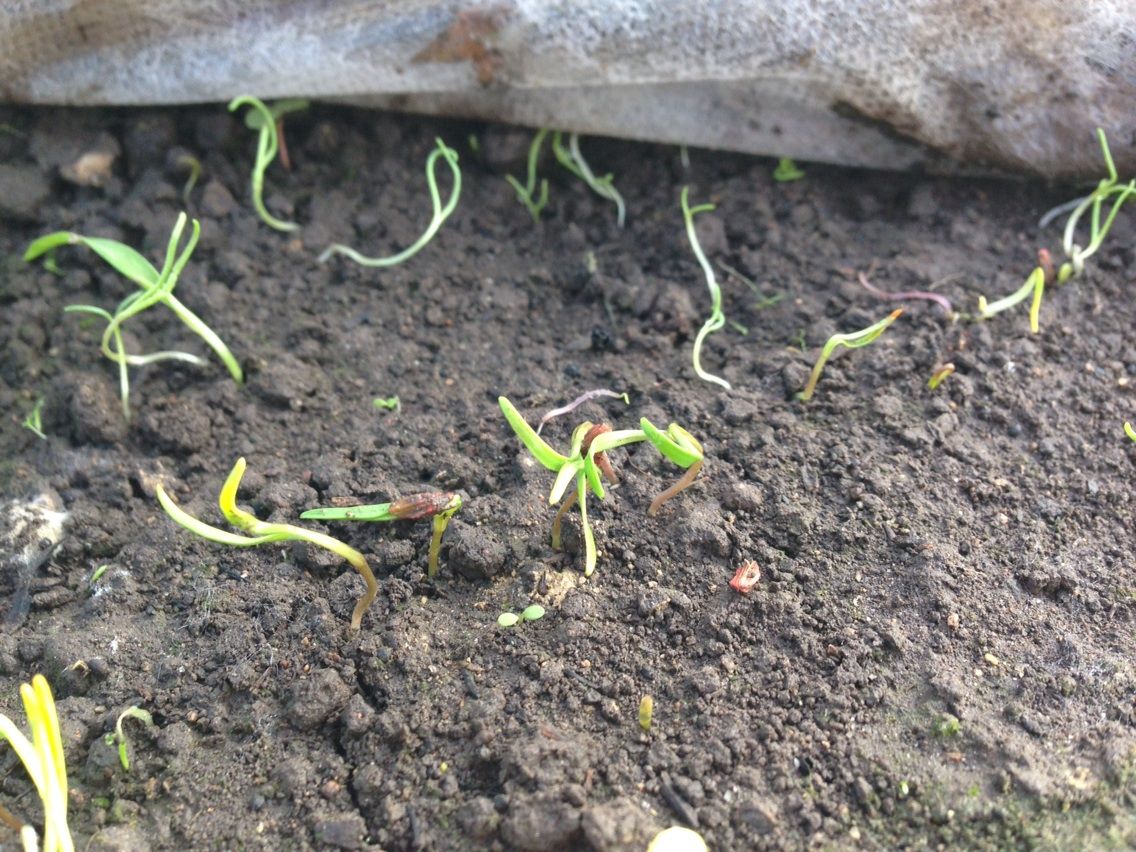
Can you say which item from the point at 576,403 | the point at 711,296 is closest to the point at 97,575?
the point at 576,403

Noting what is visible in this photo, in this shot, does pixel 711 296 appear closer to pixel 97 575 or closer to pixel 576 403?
pixel 576 403

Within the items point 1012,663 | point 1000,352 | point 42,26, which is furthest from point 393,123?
point 1012,663

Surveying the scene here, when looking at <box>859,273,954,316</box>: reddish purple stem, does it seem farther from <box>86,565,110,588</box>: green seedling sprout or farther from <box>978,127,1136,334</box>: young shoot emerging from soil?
<box>86,565,110,588</box>: green seedling sprout

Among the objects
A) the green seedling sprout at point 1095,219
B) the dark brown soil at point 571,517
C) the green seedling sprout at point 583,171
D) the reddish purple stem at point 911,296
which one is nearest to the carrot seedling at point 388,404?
the dark brown soil at point 571,517

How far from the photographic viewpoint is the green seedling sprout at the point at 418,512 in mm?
1169

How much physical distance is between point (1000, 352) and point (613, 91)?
81cm

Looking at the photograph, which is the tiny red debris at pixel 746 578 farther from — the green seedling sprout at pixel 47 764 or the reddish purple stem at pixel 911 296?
the green seedling sprout at pixel 47 764

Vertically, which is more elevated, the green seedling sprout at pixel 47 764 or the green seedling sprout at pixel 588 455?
the green seedling sprout at pixel 588 455

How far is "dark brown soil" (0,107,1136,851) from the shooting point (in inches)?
43.2

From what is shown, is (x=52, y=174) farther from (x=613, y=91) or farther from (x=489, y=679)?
(x=489, y=679)

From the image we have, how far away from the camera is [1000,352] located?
1.53 metres

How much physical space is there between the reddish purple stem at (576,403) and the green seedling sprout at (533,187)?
51cm

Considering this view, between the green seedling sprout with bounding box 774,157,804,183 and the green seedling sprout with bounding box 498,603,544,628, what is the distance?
1.01 meters

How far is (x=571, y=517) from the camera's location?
129 centimetres
